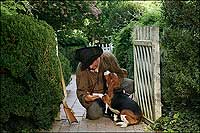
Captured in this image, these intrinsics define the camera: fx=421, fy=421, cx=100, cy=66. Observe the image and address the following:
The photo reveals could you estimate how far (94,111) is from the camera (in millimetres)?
7898

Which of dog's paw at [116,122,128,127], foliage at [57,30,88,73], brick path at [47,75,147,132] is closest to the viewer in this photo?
brick path at [47,75,147,132]

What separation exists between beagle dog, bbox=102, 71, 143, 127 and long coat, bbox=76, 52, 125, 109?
193mm

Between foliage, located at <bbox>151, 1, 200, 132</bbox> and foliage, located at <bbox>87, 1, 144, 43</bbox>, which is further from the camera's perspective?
foliage, located at <bbox>87, 1, 144, 43</bbox>

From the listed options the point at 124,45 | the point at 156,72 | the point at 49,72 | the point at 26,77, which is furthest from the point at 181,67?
the point at 124,45

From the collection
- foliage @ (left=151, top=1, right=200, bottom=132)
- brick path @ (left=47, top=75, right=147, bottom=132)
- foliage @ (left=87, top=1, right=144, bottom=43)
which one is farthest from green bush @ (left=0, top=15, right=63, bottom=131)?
foliage @ (left=87, top=1, right=144, bottom=43)

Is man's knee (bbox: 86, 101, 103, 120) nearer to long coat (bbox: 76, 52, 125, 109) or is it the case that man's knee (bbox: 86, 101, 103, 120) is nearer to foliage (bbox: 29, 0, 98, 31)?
long coat (bbox: 76, 52, 125, 109)

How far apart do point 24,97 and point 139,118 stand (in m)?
2.20

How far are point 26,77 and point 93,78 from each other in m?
1.86

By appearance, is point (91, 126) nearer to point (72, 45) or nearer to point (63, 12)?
point (63, 12)

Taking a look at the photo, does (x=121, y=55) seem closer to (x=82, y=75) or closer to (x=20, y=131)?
(x=82, y=75)

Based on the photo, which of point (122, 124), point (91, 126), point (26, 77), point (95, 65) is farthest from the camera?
point (95, 65)

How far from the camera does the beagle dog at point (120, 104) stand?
7449 mm

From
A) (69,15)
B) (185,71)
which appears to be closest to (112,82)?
(185,71)

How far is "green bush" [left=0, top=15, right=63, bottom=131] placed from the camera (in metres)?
6.29
